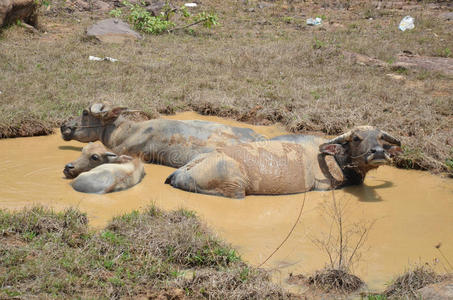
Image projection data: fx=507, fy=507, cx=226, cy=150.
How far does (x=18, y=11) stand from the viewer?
42.4ft

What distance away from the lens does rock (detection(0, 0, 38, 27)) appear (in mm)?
12320

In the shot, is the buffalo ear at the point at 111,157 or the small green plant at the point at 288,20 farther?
the small green plant at the point at 288,20

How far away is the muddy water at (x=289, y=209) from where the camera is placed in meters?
4.18

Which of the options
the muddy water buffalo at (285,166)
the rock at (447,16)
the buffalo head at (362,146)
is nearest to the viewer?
the muddy water buffalo at (285,166)

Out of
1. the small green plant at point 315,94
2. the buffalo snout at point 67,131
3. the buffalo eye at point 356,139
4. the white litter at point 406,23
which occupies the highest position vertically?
the white litter at point 406,23

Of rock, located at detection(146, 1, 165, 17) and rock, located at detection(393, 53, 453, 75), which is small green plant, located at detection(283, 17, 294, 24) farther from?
rock, located at detection(393, 53, 453, 75)

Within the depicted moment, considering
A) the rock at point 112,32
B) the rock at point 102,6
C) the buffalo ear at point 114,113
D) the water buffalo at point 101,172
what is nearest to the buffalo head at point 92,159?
the water buffalo at point 101,172

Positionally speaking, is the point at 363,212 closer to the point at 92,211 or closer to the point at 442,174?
the point at 442,174

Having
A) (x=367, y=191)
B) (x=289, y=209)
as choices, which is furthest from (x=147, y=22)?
(x=289, y=209)

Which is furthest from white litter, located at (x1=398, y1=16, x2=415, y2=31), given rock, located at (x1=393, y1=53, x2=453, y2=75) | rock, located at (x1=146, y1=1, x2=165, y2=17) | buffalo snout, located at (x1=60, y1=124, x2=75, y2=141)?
buffalo snout, located at (x1=60, y1=124, x2=75, y2=141)

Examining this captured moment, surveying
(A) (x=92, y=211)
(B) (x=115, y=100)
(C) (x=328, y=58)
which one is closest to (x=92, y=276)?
(A) (x=92, y=211)

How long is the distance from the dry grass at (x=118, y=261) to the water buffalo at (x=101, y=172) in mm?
974

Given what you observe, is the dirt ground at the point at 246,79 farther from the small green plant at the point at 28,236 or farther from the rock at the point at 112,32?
the small green plant at the point at 28,236

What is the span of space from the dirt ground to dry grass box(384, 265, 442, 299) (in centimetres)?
305
